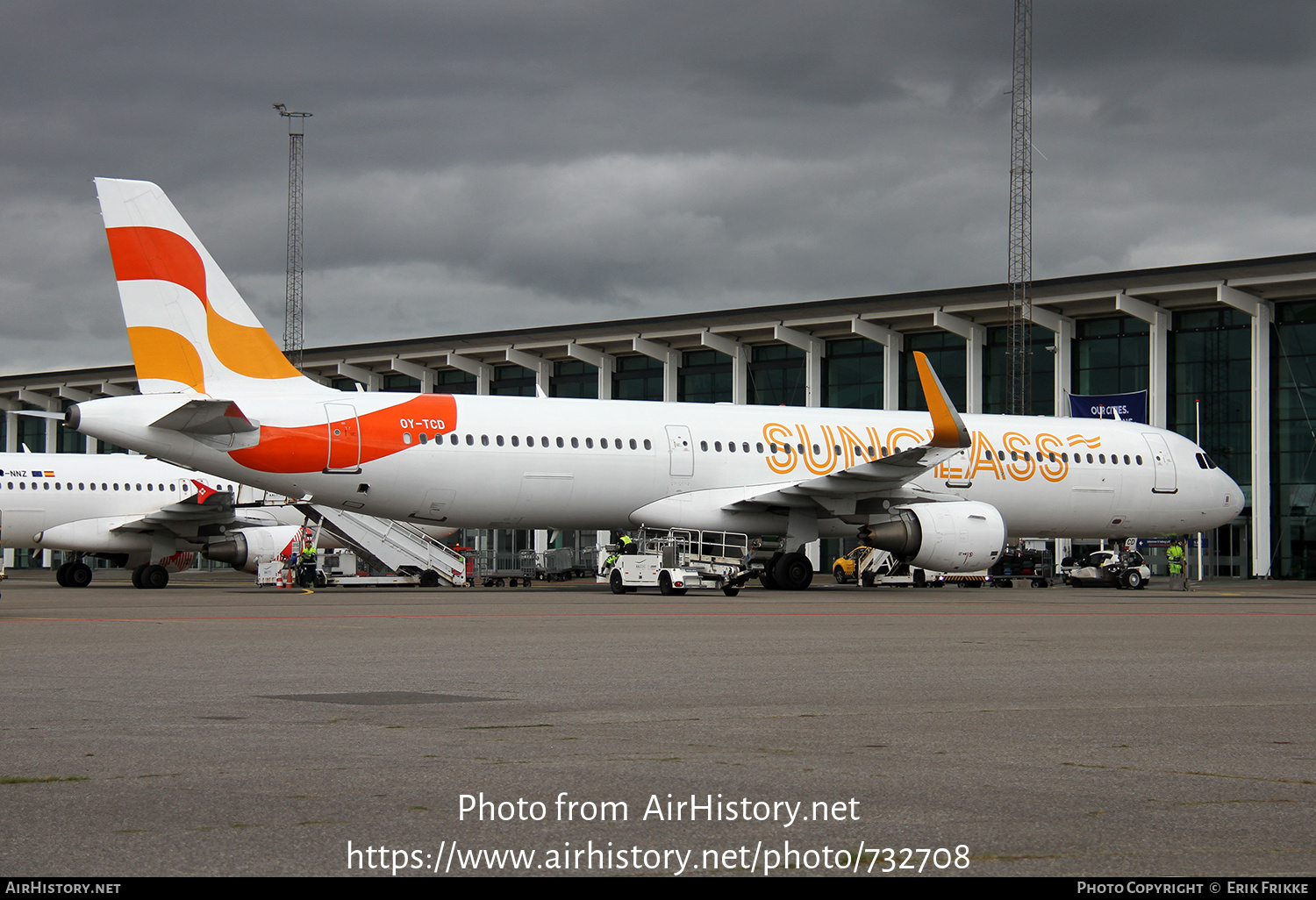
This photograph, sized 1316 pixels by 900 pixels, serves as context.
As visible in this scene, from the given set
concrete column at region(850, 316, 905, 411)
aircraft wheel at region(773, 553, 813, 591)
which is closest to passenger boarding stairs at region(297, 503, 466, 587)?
aircraft wheel at region(773, 553, 813, 591)

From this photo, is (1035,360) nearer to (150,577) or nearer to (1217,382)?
(1217,382)

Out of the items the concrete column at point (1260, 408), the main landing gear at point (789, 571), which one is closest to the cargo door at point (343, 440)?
the main landing gear at point (789, 571)

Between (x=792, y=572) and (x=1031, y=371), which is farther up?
(x=1031, y=371)

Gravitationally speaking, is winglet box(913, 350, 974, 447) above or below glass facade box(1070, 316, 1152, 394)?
below

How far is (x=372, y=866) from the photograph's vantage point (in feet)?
13.3

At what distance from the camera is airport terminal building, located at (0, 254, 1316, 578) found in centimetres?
4869

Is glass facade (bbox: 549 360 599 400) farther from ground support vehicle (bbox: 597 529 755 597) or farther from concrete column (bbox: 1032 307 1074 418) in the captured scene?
ground support vehicle (bbox: 597 529 755 597)

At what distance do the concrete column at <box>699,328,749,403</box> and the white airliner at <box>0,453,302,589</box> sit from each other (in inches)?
886

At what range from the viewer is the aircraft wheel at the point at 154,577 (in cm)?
3516

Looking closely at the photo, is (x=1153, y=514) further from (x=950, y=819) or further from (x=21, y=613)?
(x=950, y=819)

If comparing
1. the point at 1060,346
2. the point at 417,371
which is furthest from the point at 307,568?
the point at 417,371

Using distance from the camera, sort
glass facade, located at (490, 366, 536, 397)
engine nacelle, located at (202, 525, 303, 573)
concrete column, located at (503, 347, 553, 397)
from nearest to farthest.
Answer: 1. engine nacelle, located at (202, 525, 303, 573)
2. concrete column, located at (503, 347, 553, 397)
3. glass facade, located at (490, 366, 536, 397)

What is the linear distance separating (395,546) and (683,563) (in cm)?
837

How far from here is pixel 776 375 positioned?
60.2 m
